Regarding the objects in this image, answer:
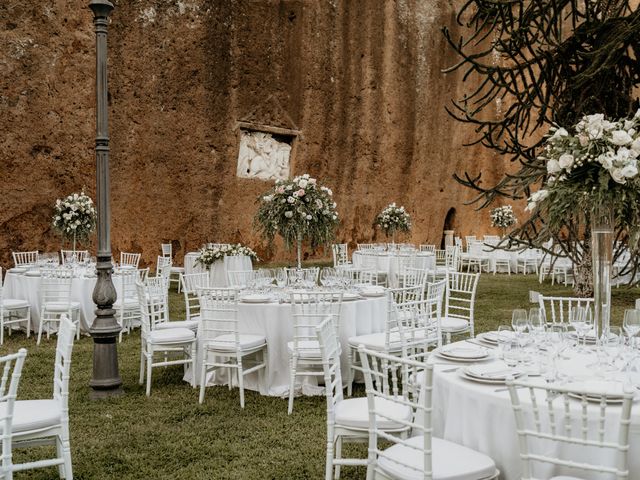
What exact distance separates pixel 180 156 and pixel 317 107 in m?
5.05

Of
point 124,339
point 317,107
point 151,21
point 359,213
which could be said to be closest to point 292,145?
point 317,107

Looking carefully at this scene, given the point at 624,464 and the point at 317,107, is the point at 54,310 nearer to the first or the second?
the point at 624,464

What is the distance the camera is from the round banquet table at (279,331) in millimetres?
5906

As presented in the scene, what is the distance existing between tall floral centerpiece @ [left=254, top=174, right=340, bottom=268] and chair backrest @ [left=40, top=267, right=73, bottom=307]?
2.93 metres

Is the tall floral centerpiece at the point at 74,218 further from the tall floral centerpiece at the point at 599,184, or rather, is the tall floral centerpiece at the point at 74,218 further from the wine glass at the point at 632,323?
the wine glass at the point at 632,323

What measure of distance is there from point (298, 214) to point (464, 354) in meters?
4.01

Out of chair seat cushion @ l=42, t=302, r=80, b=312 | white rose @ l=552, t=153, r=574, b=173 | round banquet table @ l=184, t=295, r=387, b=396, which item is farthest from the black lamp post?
white rose @ l=552, t=153, r=574, b=173

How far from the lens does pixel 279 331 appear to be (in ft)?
19.7

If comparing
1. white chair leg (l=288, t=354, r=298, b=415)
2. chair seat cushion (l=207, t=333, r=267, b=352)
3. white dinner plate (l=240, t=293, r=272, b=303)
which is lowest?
white chair leg (l=288, t=354, r=298, b=415)

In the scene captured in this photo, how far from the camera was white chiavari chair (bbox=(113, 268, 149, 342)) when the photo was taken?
8516 mm

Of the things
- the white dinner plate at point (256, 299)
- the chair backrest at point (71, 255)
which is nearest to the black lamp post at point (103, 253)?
the white dinner plate at point (256, 299)

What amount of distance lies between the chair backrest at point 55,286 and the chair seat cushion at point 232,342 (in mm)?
3329

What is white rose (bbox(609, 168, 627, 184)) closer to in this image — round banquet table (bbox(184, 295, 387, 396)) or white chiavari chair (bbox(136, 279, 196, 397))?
round banquet table (bbox(184, 295, 387, 396))

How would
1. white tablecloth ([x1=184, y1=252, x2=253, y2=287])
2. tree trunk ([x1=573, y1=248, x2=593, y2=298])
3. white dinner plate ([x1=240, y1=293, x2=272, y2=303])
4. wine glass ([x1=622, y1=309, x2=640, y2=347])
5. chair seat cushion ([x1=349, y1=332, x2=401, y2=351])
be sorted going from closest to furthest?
wine glass ([x1=622, y1=309, x2=640, y2=347]), chair seat cushion ([x1=349, y1=332, x2=401, y2=351]), white dinner plate ([x1=240, y1=293, x2=272, y2=303]), tree trunk ([x1=573, y1=248, x2=593, y2=298]), white tablecloth ([x1=184, y1=252, x2=253, y2=287])
